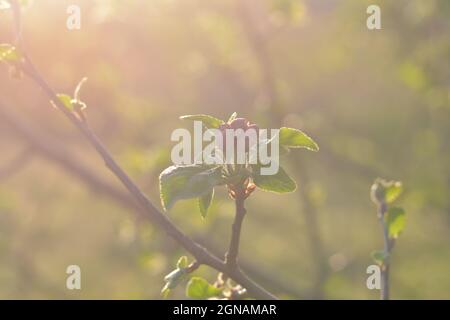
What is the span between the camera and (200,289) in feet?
2.42

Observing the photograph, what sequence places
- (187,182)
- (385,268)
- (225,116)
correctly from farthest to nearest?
(225,116) → (385,268) → (187,182)

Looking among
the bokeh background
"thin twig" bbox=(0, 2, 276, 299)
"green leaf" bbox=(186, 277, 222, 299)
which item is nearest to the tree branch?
"thin twig" bbox=(0, 2, 276, 299)

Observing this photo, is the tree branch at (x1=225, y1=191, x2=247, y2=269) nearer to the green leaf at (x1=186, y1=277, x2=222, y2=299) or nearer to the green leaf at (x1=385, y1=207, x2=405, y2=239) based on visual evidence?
the green leaf at (x1=186, y1=277, x2=222, y2=299)

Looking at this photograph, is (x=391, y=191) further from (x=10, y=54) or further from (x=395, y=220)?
(x=10, y=54)

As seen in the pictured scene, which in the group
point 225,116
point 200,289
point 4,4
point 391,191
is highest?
point 225,116

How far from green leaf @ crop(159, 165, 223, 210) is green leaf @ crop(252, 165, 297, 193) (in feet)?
0.10

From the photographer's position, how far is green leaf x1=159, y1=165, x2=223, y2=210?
0.56 meters

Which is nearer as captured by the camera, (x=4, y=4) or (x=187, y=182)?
(x=187, y=182)

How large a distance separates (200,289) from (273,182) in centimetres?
19

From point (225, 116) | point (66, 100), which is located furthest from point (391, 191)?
point (225, 116)

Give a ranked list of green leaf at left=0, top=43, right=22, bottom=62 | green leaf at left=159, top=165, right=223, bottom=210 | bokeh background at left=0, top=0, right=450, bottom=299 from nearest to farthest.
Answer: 1. green leaf at left=159, top=165, right=223, bottom=210
2. green leaf at left=0, top=43, right=22, bottom=62
3. bokeh background at left=0, top=0, right=450, bottom=299

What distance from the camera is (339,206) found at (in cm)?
429

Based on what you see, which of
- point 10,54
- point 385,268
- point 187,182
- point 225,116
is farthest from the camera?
point 225,116
